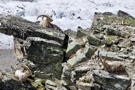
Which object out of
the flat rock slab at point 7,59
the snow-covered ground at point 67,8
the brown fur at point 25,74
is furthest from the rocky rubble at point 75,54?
the snow-covered ground at point 67,8

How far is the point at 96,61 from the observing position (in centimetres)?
1928

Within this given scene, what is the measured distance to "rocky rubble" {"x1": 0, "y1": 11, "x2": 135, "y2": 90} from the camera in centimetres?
1776

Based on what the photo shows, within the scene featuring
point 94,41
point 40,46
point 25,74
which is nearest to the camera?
point 25,74

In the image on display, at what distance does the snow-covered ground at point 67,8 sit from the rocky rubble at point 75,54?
43.4 meters

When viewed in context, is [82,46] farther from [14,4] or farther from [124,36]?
[14,4]

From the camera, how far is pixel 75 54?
2108cm

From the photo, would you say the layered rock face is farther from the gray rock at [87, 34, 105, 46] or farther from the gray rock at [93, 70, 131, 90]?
the gray rock at [93, 70, 131, 90]

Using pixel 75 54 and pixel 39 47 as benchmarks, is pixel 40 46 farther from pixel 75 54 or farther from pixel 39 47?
pixel 75 54

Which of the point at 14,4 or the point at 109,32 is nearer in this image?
the point at 109,32

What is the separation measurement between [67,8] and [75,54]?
57577 millimetres

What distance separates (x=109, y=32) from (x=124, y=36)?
91 cm

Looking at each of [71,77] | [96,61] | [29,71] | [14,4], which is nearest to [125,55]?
[96,61]

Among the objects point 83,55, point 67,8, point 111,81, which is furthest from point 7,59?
point 67,8

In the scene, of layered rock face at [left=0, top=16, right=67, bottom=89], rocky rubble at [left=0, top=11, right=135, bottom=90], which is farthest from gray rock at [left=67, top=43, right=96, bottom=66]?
layered rock face at [left=0, top=16, right=67, bottom=89]
